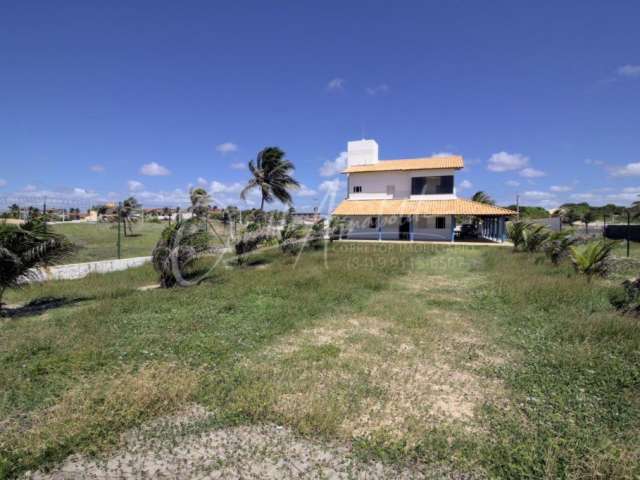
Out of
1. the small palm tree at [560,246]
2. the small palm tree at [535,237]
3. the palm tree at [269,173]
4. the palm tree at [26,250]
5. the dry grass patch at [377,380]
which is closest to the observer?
the dry grass patch at [377,380]

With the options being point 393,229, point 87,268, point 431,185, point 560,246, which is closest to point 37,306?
point 87,268

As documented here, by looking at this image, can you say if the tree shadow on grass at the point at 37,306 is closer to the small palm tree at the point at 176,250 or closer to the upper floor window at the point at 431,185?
the small palm tree at the point at 176,250

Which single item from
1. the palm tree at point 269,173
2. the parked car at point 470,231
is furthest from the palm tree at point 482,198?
the palm tree at point 269,173

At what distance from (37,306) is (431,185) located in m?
27.1

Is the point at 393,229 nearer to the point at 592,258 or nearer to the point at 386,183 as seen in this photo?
the point at 386,183

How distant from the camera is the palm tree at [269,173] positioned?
23719mm

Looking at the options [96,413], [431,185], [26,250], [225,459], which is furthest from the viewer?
[431,185]

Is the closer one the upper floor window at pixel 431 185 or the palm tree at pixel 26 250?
the palm tree at pixel 26 250

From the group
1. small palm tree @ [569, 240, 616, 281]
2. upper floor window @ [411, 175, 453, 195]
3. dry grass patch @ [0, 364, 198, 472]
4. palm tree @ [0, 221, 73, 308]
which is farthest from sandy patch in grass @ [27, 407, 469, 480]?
upper floor window @ [411, 175, 453, 195]

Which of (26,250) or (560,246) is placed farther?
(560,246)

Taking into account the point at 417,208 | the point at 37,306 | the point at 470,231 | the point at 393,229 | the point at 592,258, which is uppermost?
the point at 417,208

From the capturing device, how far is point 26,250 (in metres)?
7.78

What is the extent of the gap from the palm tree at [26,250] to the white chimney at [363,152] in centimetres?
2864

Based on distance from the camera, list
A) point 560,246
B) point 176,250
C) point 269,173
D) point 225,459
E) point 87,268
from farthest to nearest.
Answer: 1. point 269,173
2. point 560,246
3. point 87,268
4. point 176,250
5. point 225,459
